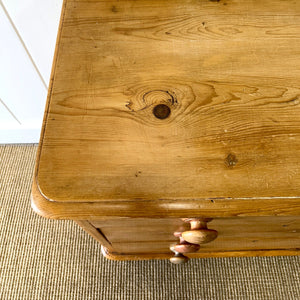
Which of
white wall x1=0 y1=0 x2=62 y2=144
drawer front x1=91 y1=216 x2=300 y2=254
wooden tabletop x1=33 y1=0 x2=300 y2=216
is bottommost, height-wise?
drawer front x1=91 y1=216 x2=300 y2=254

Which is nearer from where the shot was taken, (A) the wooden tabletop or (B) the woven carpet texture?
(A) the wooden tabletop

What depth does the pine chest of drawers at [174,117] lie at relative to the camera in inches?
15.5

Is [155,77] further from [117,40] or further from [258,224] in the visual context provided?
[258,224]

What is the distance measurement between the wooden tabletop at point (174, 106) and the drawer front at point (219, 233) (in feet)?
0.47

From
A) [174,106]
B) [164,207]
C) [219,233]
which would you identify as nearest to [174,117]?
[174,106]

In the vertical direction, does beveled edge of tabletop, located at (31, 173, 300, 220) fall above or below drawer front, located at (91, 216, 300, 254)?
below

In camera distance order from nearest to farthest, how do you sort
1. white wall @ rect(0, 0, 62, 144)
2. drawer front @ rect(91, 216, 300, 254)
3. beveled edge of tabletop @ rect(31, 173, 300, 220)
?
beveled edge of tabletop @ rect(31, 173, 300, 220), drawer front @ rect(91, 216, 300, 254), white wall @ rect(0, 0, 62, 144)

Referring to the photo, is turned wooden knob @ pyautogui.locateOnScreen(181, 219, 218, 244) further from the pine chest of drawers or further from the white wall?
the white wall

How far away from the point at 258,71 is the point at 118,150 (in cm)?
27

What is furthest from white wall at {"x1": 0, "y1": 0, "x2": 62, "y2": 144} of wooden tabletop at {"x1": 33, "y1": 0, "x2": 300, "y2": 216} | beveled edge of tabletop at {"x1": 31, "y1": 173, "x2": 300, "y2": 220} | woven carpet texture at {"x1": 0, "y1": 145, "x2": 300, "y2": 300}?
beveled edge of tabletop at {"x1": 31, "y1": 173, "x2": 300, "y2": 220}

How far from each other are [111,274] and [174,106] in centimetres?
62

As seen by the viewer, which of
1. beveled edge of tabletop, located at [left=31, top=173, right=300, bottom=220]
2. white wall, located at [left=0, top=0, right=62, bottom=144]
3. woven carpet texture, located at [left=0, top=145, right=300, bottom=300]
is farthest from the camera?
woven carpet texture, located at [left=0, top=145, right=300, bottom=300]

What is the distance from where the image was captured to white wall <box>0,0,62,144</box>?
0.65 metres

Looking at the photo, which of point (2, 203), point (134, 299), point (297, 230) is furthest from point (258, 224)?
point (2, 203)
